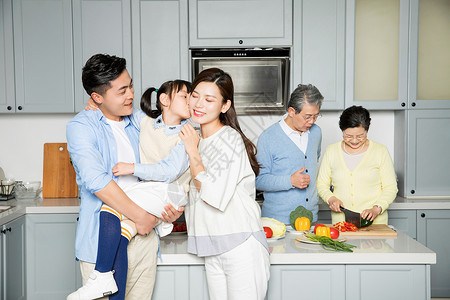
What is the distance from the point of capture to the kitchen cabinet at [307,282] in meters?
2.04

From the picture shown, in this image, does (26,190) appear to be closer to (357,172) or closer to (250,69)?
(250,69)

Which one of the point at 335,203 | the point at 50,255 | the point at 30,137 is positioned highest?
the point at 30,137

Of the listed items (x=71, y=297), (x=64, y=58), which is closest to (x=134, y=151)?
(x=71, y=297)

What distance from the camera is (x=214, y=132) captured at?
190 centimetres

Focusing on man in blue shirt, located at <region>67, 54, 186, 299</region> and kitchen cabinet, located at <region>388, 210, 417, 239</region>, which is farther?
kitchen cabinet, located at <region>388, 210, 417, 239</region>

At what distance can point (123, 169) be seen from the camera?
6.15 ft

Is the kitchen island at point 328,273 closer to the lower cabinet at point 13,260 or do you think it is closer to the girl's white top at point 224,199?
the girl's white top at point 224,199

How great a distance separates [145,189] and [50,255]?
186 centimetres

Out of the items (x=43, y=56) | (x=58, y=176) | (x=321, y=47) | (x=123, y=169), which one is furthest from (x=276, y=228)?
(x=43, y=56)

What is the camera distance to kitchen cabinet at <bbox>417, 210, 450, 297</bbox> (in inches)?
140

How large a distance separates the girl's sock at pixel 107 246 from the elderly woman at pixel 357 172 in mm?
1358

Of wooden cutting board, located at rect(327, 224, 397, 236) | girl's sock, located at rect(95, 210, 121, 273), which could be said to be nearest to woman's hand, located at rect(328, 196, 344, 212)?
wooden cutting board, located at rect(327, 224, 397, 236)

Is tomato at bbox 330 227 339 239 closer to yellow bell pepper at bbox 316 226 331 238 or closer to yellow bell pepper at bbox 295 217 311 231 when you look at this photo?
yellow bell pepper at bbox 316 226 331 238

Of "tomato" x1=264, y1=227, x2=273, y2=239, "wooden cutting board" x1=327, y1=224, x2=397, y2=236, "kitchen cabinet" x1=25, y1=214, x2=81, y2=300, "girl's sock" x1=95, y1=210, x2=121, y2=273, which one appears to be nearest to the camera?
"girl's sock" x1=95, y1=210, x2=121, y2=273
